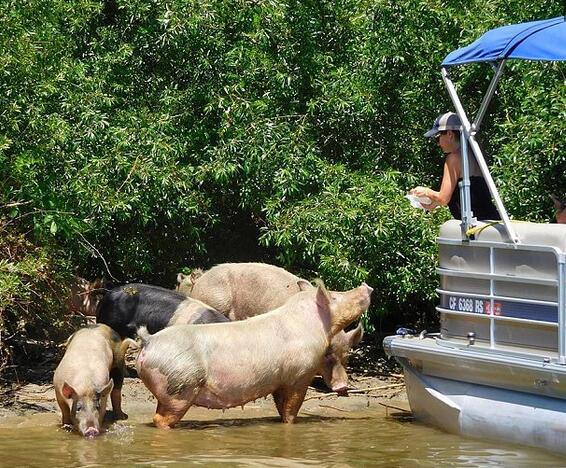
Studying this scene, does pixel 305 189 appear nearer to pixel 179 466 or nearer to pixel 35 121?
pixel 35 121

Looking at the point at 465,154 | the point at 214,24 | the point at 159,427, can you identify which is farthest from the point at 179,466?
the point at 214,24

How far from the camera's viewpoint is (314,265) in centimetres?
1177

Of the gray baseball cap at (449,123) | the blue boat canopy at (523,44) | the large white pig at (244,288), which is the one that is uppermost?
the blue boat canopy at (523,44)

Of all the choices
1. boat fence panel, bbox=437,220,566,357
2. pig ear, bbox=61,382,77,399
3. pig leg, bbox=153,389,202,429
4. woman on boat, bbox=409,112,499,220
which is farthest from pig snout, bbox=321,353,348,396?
pig ear, bbox=61,382,77,399

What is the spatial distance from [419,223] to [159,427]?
315 cm

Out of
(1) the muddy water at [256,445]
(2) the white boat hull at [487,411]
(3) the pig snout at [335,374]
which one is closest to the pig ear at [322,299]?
(3) the pig snout at [335,374]

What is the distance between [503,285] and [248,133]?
383cm

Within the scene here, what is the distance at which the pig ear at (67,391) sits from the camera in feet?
29.1

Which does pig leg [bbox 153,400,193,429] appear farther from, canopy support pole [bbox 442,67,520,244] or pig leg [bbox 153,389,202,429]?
canopy support pole [bbox 442,67,520,244]

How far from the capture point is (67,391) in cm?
889

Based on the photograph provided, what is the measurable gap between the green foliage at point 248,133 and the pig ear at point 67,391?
1.30m

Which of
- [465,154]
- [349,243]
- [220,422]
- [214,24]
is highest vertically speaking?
[214,24]

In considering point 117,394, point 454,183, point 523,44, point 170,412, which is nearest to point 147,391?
point 117,394

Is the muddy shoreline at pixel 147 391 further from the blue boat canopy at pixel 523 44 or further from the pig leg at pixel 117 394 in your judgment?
the blue boat canopy at pixel 523 44
